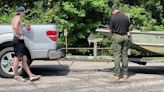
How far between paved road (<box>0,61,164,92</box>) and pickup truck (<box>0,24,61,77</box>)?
0.40 m

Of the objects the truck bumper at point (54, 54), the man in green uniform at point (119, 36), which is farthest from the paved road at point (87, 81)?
the truck bumper at point (54, 54)

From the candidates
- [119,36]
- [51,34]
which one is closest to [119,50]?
[119,36]

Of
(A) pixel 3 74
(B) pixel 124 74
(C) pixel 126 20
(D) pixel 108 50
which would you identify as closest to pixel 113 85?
(B) pixel 124 74

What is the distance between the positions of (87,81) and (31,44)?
159 centimetres

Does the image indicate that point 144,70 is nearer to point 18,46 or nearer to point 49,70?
point 49,70

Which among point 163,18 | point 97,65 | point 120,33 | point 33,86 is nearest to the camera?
point 33,86

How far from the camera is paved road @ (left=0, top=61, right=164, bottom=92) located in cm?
928

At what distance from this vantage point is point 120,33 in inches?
414

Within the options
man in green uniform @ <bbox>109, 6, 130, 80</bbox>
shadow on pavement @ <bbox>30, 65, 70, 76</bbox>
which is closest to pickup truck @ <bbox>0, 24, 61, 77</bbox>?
shadow on pavement @ <bbox>30, 65, 70, 76</bbox>

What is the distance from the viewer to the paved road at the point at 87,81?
30.5 ft

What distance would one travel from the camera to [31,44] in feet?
34.7

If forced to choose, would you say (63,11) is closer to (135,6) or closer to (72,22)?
(72,22)

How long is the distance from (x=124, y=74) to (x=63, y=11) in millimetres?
5902

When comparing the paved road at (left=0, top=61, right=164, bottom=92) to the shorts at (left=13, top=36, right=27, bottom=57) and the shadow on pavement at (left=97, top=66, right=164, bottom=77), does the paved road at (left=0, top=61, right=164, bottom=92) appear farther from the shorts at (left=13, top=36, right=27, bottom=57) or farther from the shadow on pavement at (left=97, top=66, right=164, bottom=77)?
the shorts at (left=13, top=36, right=27, bottom=57)
